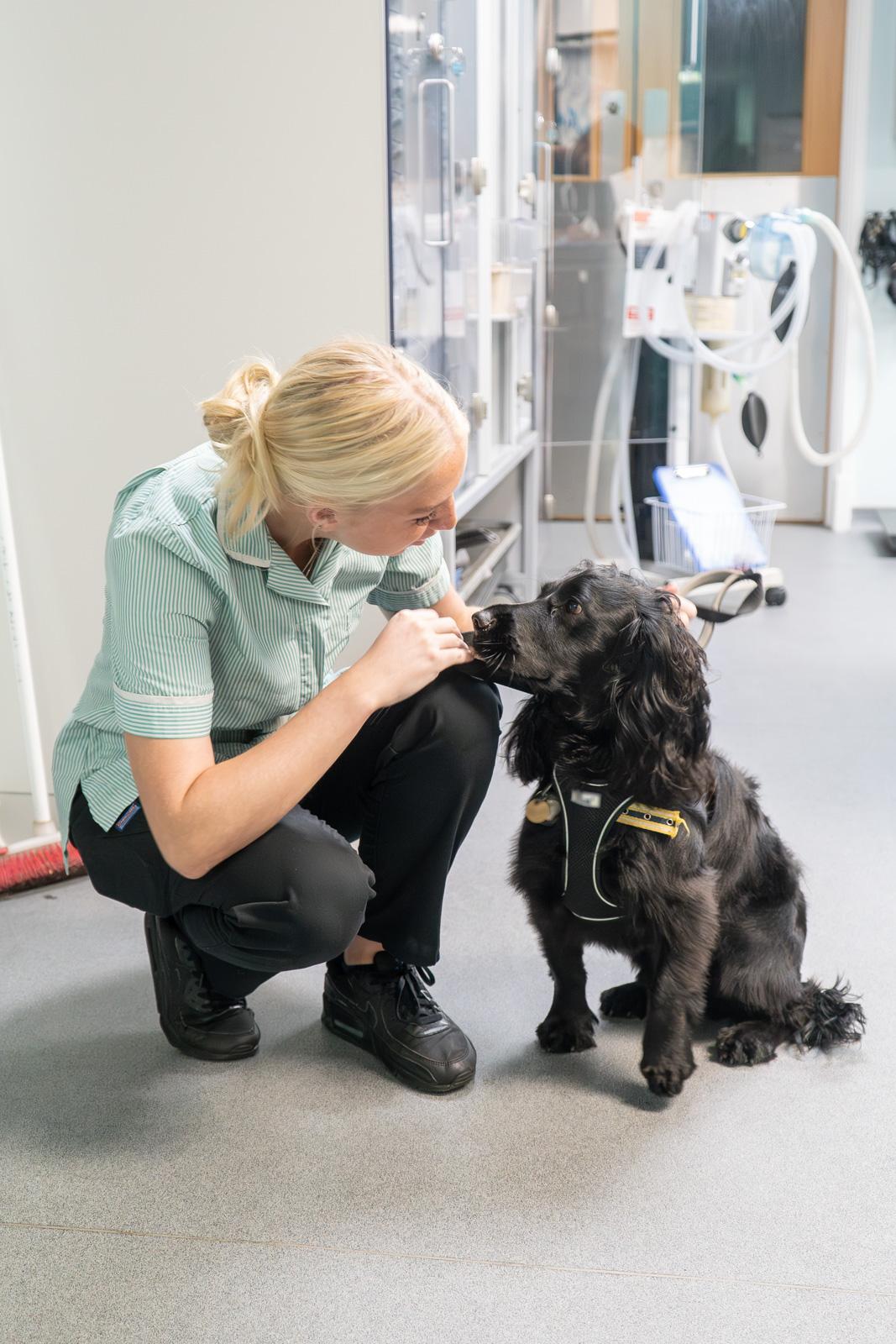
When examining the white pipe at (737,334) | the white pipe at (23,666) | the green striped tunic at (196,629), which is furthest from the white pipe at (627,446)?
the green striped tunic at (196,629)

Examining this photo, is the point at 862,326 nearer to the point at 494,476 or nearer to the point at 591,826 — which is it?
the point at 494,476

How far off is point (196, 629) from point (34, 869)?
96 centimetres

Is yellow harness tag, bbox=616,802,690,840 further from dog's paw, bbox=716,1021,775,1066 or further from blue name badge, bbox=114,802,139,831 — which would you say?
blue name badge, bbox=114,802,139,831

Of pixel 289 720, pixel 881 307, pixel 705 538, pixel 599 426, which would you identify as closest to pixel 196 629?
pixel 289 720

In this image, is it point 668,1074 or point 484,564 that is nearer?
point 668,1074

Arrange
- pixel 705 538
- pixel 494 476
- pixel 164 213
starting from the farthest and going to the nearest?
pixel 705 538, pixel 494 476, pixel 164 213

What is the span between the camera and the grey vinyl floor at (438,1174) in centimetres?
113

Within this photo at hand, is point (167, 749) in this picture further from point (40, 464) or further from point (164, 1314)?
point (40, 464)

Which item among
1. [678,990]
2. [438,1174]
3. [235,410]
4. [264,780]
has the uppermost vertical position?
[235,410]

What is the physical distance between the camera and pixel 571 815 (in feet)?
4.58

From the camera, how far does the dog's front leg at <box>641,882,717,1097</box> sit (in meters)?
1.37

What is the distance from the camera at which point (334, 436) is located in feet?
3.91

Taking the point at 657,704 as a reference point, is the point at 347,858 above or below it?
below

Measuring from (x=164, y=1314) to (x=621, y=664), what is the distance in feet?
2.62
